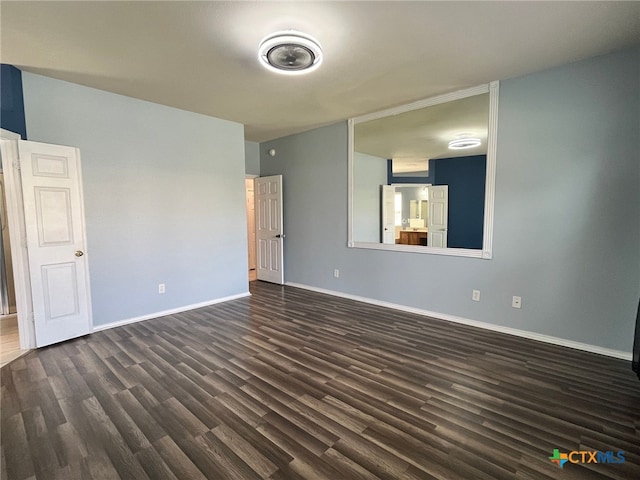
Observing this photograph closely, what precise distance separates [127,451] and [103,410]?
537 millimetres

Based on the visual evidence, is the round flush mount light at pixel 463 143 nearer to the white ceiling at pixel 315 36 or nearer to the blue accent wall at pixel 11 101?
the white ceiling at pixel 315 36

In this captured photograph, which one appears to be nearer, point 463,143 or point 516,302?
point 516,302

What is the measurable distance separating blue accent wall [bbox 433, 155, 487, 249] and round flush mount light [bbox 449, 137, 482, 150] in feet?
0.48

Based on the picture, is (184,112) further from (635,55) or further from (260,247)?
(635,55)

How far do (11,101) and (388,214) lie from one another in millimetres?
4427

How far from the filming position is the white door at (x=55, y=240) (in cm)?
293

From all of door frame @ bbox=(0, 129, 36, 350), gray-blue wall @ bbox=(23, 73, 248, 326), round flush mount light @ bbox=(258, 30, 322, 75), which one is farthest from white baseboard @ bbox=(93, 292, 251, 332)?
round flush mount light @ bbox=(258, 30, 322, 75)

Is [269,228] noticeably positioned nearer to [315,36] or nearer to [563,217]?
[315,36]

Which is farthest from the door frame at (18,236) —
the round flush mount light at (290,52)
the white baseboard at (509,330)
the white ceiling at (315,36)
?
the white baseboard at (509,330)

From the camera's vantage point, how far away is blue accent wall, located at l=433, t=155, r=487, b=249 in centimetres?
349

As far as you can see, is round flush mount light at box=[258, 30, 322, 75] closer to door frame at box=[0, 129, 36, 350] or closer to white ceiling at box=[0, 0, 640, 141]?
white ceiling at box=[0, 0, 640, 141]

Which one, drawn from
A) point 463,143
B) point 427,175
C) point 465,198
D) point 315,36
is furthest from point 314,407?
point 463,143

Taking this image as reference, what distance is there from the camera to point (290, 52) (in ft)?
7.96

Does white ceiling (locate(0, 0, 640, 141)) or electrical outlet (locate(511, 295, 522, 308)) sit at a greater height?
white ceiling (locate(0, 0, 640, 141))
